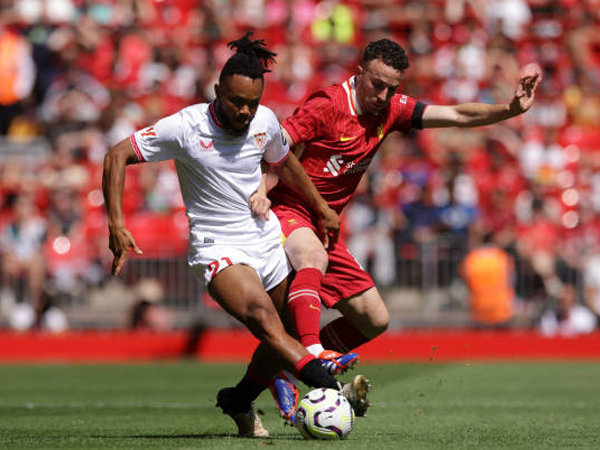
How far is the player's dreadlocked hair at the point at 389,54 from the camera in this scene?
7617 mm

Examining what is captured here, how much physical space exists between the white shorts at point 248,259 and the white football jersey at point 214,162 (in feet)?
0.12

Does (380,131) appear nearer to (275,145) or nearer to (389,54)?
(389,54)

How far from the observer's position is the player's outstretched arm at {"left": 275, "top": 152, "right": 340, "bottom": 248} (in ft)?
23.9

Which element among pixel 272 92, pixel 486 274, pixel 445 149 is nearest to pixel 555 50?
pixel 445 149

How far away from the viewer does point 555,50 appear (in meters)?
20.7

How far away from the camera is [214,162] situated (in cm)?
682

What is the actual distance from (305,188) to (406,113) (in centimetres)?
120

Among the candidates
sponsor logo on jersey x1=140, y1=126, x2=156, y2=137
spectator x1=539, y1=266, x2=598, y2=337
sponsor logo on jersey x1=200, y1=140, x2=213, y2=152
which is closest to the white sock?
sponsor logo on jersey x1=200, y1=140, x2=213, y2=152

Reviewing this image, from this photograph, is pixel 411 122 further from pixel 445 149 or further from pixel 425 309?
pixel 445 149

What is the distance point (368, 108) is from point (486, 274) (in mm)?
7981

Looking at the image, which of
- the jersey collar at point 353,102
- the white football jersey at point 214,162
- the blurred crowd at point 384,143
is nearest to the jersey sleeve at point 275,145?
the white football jersey at point 214,162

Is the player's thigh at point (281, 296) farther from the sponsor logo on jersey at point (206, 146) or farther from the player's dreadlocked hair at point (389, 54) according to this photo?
the player's dreadlocked hair at point (389, 54)

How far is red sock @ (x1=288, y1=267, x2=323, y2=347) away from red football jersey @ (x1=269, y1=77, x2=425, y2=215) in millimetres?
819

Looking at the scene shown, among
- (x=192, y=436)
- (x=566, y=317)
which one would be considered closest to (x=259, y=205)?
(x=192, y=436)
